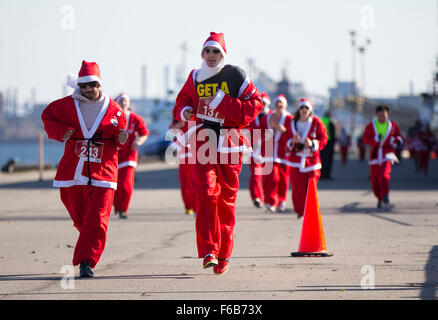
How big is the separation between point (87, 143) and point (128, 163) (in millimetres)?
5898

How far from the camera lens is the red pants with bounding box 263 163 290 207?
610 inches

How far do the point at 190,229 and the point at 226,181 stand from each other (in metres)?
4.38

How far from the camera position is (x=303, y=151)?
44.1 ft

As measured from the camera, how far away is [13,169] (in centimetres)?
3353

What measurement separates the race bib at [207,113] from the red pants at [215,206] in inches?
16.3

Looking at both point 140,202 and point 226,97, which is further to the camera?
point 140,202

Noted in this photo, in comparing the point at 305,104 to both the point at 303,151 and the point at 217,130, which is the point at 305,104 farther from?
the point at 217,130

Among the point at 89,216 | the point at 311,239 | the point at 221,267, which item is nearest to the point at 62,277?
the point at 89,216

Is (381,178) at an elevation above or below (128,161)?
below

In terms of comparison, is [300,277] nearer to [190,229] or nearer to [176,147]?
[190,229]

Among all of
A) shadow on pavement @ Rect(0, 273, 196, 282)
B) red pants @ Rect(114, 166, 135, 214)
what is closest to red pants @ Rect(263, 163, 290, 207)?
red pants @ Rect(114, 166, 135, 214)

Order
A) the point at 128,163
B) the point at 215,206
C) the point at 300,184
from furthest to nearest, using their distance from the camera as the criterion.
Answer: the point at 128,163, the point at 300,184, the point at 215,206

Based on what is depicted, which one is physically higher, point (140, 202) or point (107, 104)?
point (107, 104)
